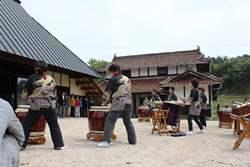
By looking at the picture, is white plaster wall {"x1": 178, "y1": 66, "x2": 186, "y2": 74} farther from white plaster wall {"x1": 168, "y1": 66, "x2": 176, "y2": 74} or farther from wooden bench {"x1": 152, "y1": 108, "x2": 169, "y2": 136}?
wooden bench {"x1": 152, "y1": 108, "x2": 169, "y2": 136}

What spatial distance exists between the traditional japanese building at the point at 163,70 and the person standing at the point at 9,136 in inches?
1212

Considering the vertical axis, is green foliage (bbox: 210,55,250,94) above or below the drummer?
above

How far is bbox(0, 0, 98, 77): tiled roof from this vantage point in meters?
15.2

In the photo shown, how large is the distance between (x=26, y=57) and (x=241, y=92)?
41.6 m

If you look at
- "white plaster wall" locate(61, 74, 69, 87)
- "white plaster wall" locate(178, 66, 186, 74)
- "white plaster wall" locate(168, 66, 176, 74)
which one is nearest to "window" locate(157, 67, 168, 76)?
"white plaster wall" locate(168, 66, 176, 74)

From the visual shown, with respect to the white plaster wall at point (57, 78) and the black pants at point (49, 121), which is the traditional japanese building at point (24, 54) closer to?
the white plaster wall at point (57, 78)

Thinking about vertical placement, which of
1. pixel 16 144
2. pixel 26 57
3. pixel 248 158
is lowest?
pixel 248 158

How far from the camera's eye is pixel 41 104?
23.1 ft

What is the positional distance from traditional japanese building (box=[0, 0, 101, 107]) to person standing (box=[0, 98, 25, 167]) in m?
11.9

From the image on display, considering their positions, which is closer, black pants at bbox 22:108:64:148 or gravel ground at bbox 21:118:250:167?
gravel ground at bbox 21:118:250:167

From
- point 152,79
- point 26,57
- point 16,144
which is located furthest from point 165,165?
point 152,79

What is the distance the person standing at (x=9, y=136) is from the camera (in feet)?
6.89

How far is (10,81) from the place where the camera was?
15789mm

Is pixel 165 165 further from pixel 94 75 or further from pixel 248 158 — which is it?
pixel 94 75
